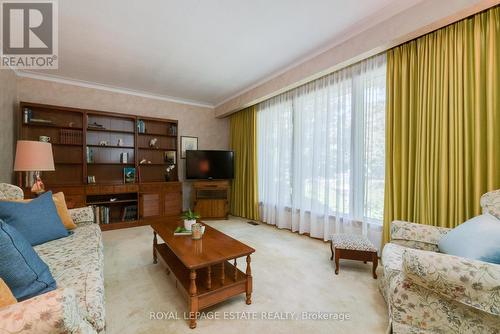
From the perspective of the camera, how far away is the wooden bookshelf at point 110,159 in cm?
364

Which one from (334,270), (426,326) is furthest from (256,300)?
(426,326)

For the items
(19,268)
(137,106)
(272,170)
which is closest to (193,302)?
(19,268)

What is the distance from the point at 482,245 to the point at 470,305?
0.44 meters

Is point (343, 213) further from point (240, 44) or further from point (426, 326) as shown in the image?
point (240, 44)

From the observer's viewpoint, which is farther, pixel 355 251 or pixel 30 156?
pixel 30 156

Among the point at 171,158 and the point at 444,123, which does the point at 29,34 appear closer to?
the point at 171,158

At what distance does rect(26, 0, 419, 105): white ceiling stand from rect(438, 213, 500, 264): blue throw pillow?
6.64ft

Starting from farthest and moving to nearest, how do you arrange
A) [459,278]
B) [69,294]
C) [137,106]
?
[137,106]
[459,278]
[69,294]

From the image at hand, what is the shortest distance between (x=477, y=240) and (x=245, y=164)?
12.7 ft

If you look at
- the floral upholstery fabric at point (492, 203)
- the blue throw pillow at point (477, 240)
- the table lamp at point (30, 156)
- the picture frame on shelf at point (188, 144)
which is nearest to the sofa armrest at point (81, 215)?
the table lamp at point (30, 156)

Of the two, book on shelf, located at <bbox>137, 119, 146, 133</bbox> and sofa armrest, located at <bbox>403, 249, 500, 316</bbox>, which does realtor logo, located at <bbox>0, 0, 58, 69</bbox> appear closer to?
book on shelf, located at <bbox>137, 119, 146, 133</bbox>

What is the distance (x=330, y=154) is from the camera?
317cm

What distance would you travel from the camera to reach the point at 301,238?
136 inches

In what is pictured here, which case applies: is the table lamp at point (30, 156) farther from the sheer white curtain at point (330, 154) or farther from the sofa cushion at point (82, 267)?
the sheer white curtain at point (330, 154)
